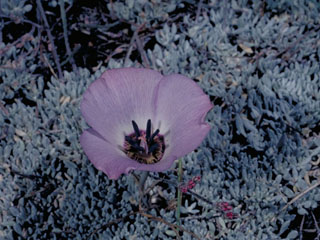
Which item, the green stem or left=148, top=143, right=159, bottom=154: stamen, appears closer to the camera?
left=148, top=143, right=159, bottom=154: stamen

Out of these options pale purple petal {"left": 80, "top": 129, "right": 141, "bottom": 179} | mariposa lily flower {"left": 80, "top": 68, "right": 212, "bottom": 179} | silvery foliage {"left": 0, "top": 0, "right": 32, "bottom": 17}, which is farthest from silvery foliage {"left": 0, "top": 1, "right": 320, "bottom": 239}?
pale purple petal {"left": 80, "top": 129, "right": 141, "bottom": 179}

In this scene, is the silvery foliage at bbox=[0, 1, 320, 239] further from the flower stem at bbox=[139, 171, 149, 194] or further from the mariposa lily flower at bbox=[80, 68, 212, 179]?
the mariposa lily flower at bbox=[80, 68, 212, 179]

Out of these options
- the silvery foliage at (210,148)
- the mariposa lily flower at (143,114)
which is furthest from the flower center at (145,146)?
the silvery foliage at (210,148)

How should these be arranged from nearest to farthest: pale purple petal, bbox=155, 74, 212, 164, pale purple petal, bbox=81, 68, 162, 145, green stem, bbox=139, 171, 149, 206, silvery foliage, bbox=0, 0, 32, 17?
pale purple petal, bbox=155, 74, 212, 164 < pale purple petal, bbox=81, 68, 162, 145 < green stem, bbox=139, 171, 149, 206 < silvery foliage, bbox=0, 0, 32, 17

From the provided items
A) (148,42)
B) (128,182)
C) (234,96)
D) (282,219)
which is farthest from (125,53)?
(282,219)

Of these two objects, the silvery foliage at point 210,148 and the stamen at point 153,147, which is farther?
the silvery foliage at point 210,148

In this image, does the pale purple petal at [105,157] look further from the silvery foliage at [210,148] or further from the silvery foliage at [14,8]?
the silvery foliage at [14,8]

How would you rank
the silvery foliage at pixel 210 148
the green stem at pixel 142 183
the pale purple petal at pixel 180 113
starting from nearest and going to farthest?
the pale purple petal at pixel 180 113 → the green stem at pixel 142 183 → the silvery foliage at pixel 210 148

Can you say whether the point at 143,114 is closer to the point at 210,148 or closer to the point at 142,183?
the point at 142,183
